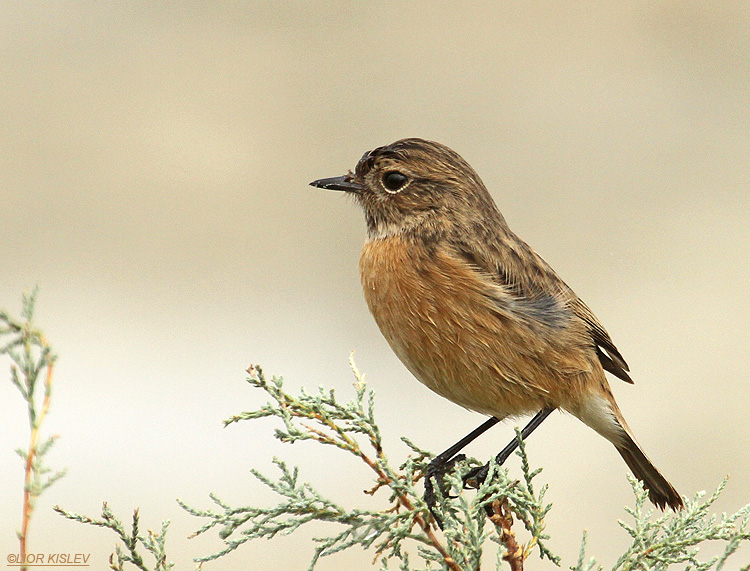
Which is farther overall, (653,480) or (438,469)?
(653,480)

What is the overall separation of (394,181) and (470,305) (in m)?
0.90

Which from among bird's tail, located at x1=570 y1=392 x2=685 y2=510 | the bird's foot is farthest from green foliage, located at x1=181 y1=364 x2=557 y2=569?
bird's tail, located at x1=570 y1=392 x2=685 y2=510

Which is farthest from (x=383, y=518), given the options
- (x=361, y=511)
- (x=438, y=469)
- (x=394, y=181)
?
(x=394, y=181)

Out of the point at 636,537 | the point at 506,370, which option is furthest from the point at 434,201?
the point at 636,537

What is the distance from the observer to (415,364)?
13.2 ft

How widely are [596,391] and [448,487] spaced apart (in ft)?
4.47

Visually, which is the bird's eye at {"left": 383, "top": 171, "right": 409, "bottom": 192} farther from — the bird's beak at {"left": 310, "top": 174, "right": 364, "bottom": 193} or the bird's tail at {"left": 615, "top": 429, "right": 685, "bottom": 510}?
the bird's tail at {"left": 615, "top": 429, "right": 685, "bottom": 510}

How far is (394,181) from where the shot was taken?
4.53 m

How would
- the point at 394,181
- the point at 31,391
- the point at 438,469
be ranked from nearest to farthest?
1. the point at 31,391
2. the point at 438,469
3. the point at 394,181

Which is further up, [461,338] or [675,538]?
[461,338]

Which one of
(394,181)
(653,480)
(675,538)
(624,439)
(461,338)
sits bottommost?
(675,538)

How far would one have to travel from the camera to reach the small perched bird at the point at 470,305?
3973mm

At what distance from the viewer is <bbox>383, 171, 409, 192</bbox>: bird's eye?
4.53m

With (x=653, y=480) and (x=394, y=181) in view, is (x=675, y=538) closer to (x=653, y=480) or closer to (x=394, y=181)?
(x=653, y=480)
